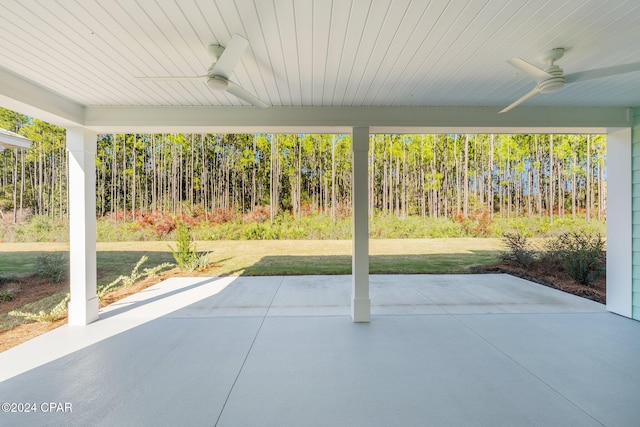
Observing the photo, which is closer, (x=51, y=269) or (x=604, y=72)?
(x=604, y=72)

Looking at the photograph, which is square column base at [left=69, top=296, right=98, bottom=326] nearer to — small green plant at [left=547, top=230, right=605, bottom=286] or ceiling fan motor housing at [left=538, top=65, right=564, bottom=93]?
ceiling fan motor housing at [left=538, top=65, right=564, bottom=93]

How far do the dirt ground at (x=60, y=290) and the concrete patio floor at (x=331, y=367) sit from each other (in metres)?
0.56

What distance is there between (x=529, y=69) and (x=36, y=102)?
13.8ft

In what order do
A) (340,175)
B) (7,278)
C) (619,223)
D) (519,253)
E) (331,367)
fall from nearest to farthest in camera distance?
(331,367) < (619,223) < (7,278) < (519,253) < (340,175)

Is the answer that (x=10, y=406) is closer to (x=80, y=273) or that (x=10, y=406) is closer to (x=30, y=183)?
(x=80, y=273)

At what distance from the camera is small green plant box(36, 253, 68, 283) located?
506 cm

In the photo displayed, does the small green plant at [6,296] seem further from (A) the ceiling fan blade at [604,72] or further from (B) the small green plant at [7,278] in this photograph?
(A) the ceiling fan blade at [604,72]

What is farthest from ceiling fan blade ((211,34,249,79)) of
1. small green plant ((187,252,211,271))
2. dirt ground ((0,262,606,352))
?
small green plant ((187,252,211,271))

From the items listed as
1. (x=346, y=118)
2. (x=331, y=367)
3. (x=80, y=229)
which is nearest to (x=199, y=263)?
(x=80, y=229)

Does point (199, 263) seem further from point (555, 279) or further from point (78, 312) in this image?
point (555, 279)

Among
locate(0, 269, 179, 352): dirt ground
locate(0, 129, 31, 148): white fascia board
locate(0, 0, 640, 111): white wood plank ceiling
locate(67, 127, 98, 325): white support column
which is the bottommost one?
locate(0, 269, 179, 352): dirt ground

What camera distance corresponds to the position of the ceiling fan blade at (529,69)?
1.97 metres

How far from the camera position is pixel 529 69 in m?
2.05

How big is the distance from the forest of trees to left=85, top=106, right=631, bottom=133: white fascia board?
184 inches
